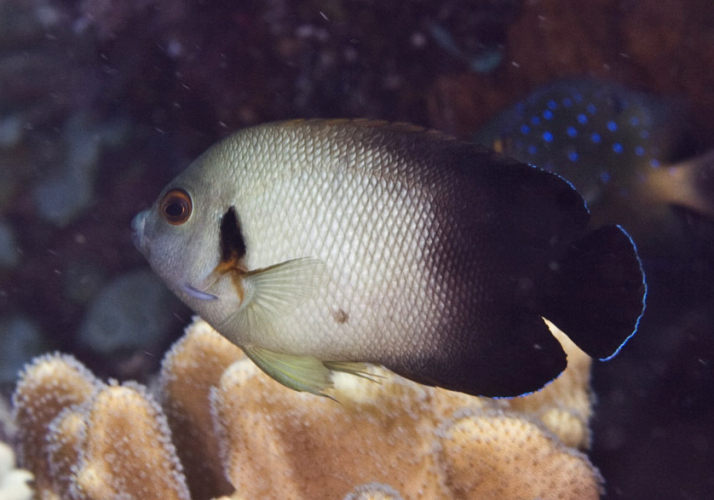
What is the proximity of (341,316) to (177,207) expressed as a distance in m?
0.58

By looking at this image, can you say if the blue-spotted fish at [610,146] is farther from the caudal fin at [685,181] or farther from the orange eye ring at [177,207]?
the orange eye ring at [177,207]

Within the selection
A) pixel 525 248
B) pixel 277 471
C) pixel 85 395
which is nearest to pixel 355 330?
pixel 525 248

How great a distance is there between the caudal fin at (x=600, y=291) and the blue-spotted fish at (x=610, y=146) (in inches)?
58.1

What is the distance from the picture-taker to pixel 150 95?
3918 millimetres

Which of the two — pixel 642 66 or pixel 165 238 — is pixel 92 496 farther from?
pixel 642 66

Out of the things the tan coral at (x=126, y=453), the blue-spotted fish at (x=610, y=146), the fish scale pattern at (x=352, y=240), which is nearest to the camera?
the fish scale pattern at (x=352, y=240)

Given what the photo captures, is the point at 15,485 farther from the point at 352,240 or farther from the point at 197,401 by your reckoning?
the point at 352,240

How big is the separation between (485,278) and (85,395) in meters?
1.78

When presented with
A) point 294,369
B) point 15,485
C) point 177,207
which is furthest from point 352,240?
point 15,485

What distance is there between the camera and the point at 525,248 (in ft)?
4.17

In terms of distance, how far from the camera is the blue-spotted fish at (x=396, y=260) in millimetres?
1264

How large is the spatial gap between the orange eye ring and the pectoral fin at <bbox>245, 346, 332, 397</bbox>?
0.42 metres

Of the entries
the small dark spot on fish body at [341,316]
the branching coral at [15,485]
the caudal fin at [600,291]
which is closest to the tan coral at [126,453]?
the branching coral at [15,485]

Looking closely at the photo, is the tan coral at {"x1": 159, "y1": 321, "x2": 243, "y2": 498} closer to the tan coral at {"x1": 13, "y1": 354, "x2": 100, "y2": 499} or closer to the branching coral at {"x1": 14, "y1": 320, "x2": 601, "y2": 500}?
the branching coral at {"x1": 14, "y1": 320, "x2": 601, "y2": 500}
